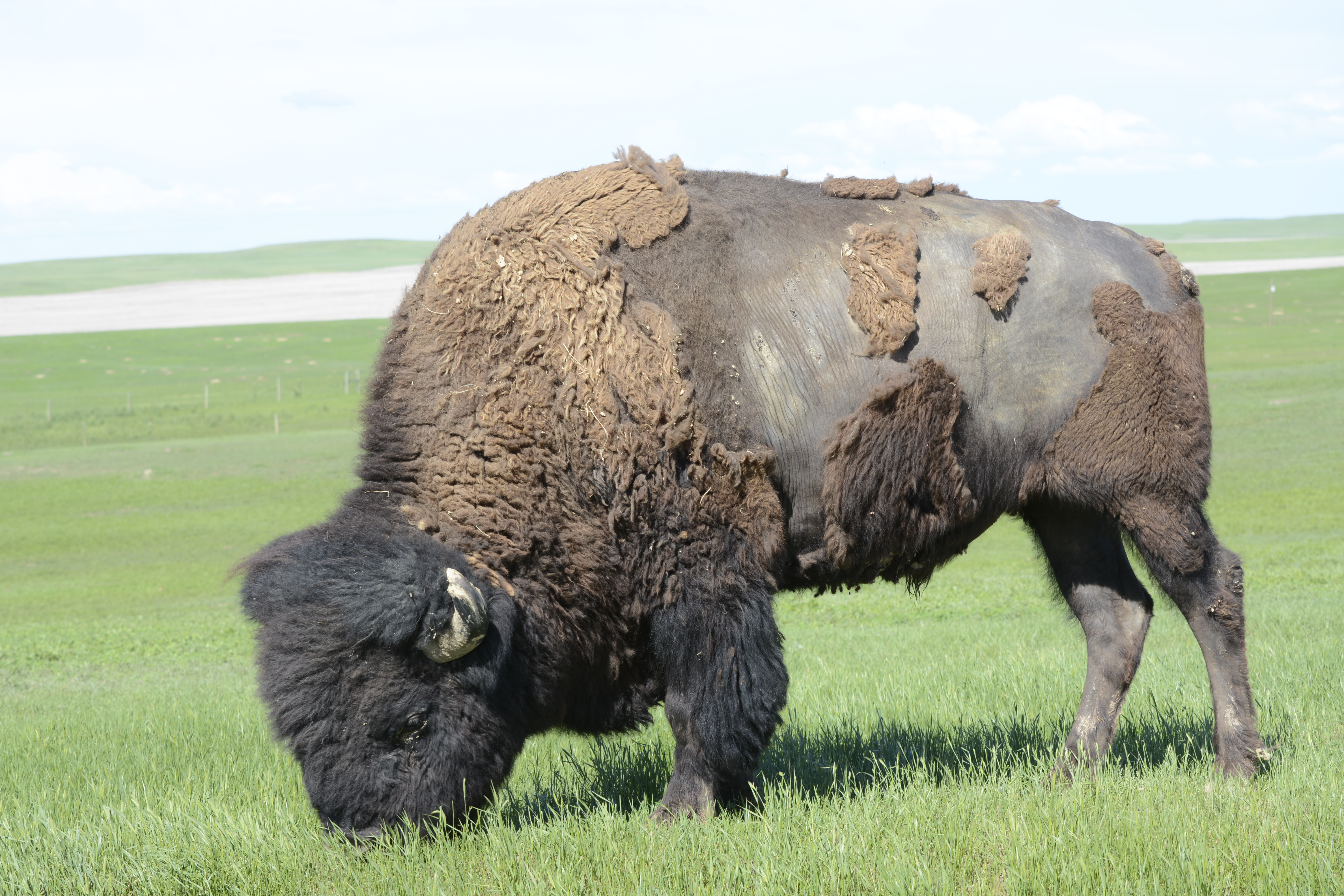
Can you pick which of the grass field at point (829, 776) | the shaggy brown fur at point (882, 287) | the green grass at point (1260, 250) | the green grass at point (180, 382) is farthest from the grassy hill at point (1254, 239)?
the shaggy brown fur at point (882, 287)

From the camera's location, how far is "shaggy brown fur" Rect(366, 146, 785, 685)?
443 cm

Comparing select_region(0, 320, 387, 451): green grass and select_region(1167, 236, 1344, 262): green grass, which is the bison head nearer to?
select_region(0, 320, 387, 451): green grass

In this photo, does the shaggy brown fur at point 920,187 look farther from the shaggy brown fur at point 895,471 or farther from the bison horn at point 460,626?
the bison horn at point 460,626

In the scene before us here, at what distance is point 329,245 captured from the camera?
568ft

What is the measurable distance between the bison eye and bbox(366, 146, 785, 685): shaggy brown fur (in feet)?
1.89

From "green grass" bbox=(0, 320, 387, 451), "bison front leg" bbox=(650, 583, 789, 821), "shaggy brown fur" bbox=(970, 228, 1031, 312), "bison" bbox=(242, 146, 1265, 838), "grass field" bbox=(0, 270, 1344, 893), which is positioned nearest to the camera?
"grass field" bbox=(0, 270, 1344, 893)

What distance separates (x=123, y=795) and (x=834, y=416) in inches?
162

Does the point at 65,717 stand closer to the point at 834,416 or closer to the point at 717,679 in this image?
the point at 717,679

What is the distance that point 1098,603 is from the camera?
573 cm

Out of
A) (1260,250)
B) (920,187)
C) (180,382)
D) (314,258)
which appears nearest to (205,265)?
(314,258)

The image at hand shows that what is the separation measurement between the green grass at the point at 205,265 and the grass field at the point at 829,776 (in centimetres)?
12761

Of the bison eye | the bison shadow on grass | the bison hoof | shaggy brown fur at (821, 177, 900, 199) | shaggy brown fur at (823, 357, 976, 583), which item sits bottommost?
the bison shadow on grass

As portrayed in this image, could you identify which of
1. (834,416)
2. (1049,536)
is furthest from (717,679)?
(1049,536)

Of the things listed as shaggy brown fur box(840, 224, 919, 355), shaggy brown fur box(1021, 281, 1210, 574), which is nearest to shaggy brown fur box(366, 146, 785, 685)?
Answer: shaggy brown fur box(840, 224, 919, 355)
